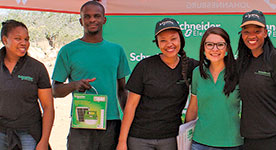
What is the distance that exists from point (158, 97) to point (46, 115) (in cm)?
97

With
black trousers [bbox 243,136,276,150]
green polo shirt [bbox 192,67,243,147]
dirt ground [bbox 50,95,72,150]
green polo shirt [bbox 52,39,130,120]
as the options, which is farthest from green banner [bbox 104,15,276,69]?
dirt ground [bbox 50,95,72,150]

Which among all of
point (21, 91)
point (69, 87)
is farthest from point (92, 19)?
point (21, 91)

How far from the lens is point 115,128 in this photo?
2793 millimetres

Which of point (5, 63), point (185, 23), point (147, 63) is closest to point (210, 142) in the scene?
point (147, 63)

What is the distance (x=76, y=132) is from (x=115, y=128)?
35 cm

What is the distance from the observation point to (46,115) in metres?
2.57

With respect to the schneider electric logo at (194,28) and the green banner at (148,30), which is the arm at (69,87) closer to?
the green banner at (148,30)

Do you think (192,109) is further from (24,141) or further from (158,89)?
(24,141)

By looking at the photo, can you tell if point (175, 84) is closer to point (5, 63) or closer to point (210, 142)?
point (210, 142)

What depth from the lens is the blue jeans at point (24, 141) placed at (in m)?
2.40

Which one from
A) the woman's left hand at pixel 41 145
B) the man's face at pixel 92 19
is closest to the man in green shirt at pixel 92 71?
the man's face at pixel 92 19

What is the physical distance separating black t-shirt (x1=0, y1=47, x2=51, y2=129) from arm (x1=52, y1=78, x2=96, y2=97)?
200 millimetres

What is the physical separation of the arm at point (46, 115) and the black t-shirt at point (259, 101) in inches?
61.1

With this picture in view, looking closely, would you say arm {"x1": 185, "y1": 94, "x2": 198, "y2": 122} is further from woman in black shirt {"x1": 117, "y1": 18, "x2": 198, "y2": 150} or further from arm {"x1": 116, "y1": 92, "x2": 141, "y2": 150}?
arm {"x1": 116, "y1": 92, "x2": 141, "y2": 150}
